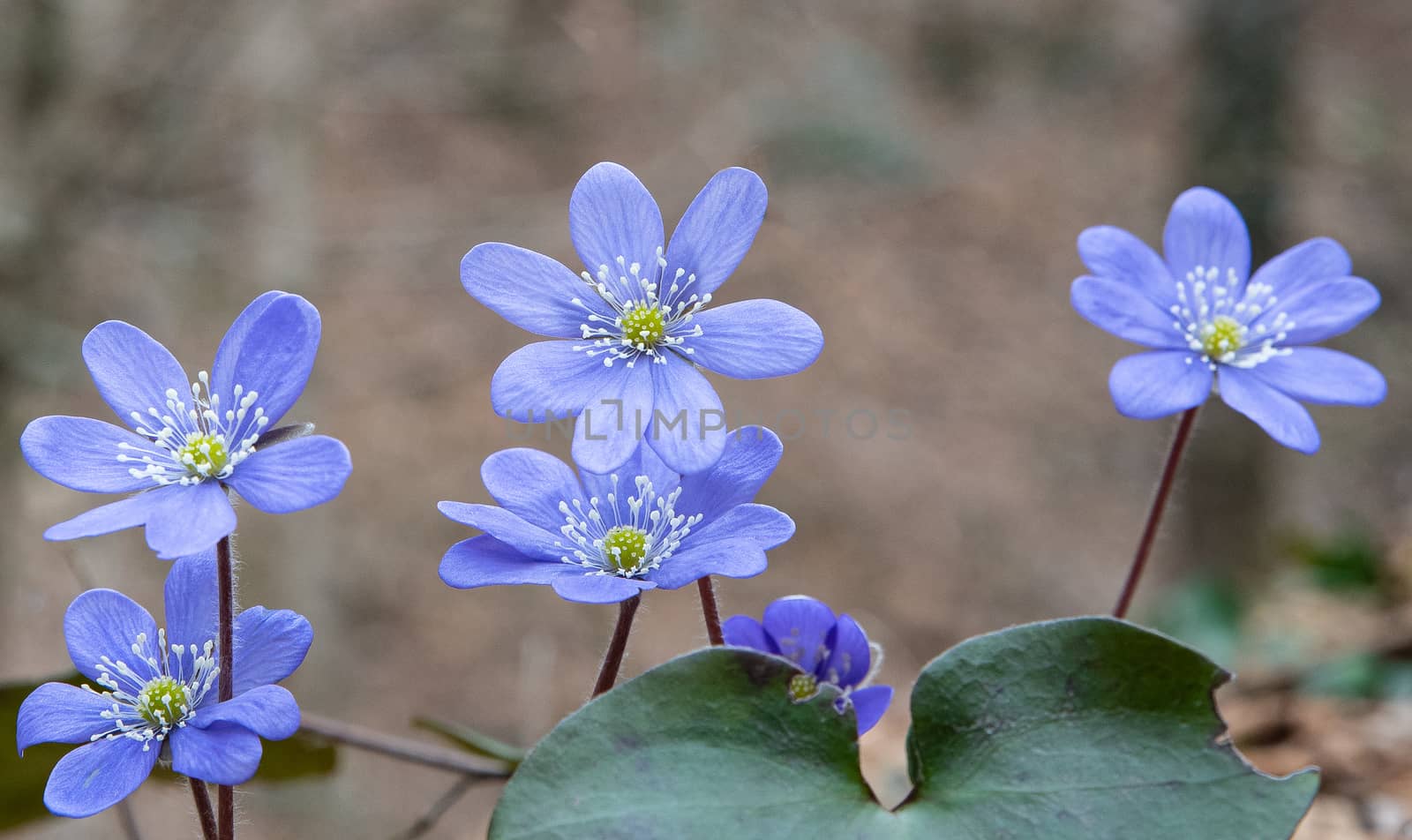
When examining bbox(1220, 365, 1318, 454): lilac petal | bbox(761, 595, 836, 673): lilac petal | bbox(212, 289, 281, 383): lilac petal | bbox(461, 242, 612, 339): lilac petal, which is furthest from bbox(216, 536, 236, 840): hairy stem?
bbox(1220, 365, 1318, 454): lilac petal

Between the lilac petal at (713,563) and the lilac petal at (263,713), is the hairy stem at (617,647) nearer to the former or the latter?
the lilac petal at (713,563)

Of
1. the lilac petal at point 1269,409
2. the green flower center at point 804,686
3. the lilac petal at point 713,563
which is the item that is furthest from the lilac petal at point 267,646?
the lilac petal at point 1269,409

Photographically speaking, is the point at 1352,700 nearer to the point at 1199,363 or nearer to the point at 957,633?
the point at 1199,363

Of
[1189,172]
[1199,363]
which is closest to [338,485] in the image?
[1199,363]

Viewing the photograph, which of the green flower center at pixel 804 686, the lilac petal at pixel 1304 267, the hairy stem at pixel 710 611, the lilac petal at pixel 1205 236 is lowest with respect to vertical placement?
the green flower center at pixel 804 686

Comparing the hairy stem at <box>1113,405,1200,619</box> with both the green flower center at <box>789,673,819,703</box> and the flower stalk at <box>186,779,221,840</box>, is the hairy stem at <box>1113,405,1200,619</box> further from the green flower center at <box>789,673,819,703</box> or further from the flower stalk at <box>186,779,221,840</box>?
the flower stalk at <box>186,779,221,840</box>
